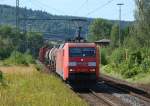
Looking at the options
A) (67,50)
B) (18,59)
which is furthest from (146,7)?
(67,50)

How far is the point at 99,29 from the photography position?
564ft

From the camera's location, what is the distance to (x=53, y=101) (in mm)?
18516

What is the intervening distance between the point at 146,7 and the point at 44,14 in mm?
82759

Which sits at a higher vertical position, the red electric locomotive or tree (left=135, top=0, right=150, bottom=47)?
tree (left=135, top=0, right=150, bottom=47)

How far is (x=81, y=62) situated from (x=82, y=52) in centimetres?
72

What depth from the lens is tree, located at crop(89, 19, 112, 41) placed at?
169188mm

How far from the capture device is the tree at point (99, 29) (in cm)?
16919

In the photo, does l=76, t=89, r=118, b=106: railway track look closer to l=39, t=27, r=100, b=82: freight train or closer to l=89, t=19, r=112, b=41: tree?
l=39, t=27, r=100, b=82: freight train

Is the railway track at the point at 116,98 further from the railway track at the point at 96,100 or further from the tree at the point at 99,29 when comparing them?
the tree at the point at 99,29

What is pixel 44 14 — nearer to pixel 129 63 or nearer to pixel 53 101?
pixel 129 63

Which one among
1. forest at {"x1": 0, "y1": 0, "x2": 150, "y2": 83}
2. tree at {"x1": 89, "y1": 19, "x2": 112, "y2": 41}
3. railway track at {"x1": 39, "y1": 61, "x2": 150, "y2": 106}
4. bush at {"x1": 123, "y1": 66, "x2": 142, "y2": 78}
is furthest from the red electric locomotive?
tree at {"x1": 89, "y1": 19, "x2": 112, "y2": 41}

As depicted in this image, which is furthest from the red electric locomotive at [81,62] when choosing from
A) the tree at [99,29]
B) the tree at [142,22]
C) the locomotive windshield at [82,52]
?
the tree at [99,29]

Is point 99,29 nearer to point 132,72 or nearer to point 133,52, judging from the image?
point 133,52

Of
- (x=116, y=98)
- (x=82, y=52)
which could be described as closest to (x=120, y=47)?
(x=82, y=52)
